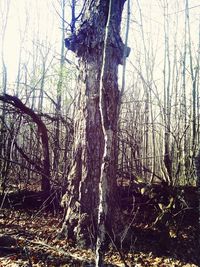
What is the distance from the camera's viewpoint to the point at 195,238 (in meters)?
4.55

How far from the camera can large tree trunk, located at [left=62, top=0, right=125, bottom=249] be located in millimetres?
4285

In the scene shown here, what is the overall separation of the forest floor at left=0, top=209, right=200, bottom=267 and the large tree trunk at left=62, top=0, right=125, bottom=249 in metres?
0.39

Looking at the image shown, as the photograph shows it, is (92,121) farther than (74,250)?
Yes

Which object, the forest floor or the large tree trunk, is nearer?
the forest floor

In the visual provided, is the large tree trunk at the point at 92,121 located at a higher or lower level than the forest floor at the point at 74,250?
higher

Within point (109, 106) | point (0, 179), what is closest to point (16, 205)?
point (0, 179)

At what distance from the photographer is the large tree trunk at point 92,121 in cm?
429

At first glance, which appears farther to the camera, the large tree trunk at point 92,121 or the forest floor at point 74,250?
the large tree trunk at point 92,121

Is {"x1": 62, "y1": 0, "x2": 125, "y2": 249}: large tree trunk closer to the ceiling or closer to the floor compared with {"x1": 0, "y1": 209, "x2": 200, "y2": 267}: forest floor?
closer to the ceiling

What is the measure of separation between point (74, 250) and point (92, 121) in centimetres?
185

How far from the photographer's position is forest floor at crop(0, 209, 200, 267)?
12.3 ft

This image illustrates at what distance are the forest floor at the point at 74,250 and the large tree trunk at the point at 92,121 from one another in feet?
1.29

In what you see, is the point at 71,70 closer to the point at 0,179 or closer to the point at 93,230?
the point at 0,179

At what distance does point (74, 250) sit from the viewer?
4.06 m
